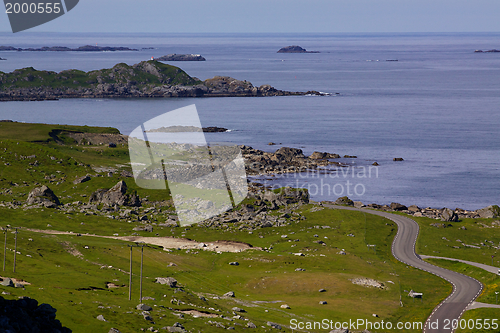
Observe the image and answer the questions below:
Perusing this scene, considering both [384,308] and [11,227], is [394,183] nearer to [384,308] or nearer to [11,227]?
[384,308]

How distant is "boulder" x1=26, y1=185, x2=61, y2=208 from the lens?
96.4m

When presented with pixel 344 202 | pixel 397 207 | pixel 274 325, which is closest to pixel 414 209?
pixel 397 207

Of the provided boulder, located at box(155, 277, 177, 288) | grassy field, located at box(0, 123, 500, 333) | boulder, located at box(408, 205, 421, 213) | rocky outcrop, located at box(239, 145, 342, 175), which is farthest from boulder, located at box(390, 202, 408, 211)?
boulder, located at box(155, 277, 177, 288)

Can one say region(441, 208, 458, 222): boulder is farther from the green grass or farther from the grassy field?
the green grass

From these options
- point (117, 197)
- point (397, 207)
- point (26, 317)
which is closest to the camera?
point (26, 317)

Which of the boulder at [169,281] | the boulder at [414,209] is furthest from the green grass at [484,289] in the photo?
the boulder at [414,209]

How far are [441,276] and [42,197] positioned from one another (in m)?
73.3

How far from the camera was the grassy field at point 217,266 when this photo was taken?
52125mm

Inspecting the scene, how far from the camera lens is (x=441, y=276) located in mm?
71125

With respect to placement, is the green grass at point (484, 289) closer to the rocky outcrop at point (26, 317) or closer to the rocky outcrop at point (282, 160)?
the rocky outcrop at point (26, 317)

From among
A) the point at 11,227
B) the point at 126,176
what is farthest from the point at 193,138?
the point at 11,227

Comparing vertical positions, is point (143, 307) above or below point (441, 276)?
above

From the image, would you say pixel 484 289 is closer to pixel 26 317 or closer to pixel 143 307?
pixel 143 307

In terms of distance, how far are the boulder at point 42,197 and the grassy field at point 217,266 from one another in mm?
2411
